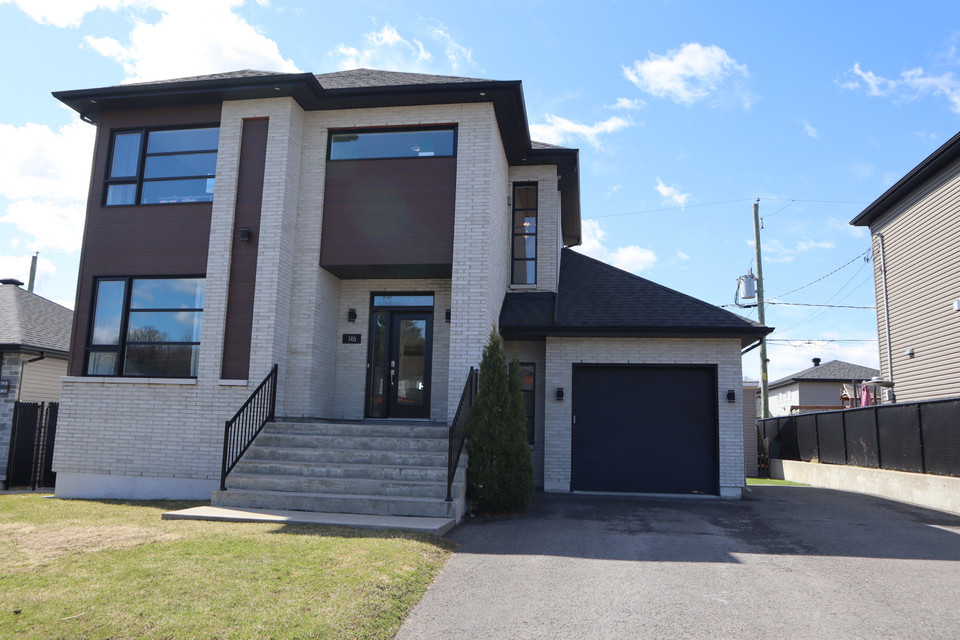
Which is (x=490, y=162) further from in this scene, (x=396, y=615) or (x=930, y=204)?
(x=930, y=204)

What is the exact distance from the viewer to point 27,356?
45.2 ft

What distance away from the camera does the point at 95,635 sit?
12.6 ft

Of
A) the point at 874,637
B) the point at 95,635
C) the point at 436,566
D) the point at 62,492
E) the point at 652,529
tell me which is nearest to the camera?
the point at 95,635

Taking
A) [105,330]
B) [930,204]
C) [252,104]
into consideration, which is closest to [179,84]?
[252,104]

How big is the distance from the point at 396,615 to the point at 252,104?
31.1ft

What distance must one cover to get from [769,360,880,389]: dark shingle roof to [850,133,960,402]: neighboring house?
1797cm

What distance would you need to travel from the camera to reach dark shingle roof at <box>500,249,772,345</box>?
11.8m

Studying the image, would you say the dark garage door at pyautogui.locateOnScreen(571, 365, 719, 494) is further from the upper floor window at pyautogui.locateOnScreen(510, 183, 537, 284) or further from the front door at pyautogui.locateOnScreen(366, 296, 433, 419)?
the front door at pyautogui.locateOnScreen(366, 296, 433, 419)

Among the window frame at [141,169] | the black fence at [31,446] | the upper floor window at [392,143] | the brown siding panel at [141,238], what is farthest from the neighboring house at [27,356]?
the upper floor window at [392,143]

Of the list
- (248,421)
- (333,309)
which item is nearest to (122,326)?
(248,421)

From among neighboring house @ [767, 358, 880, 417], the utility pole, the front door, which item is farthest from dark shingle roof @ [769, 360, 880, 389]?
the front door

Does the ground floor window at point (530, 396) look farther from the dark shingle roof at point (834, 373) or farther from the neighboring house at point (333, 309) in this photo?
the dark shingle roof at point (834, 373)

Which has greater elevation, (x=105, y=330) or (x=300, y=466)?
(x=105, y=330)

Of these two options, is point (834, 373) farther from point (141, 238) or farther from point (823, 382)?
point (141, 238)
